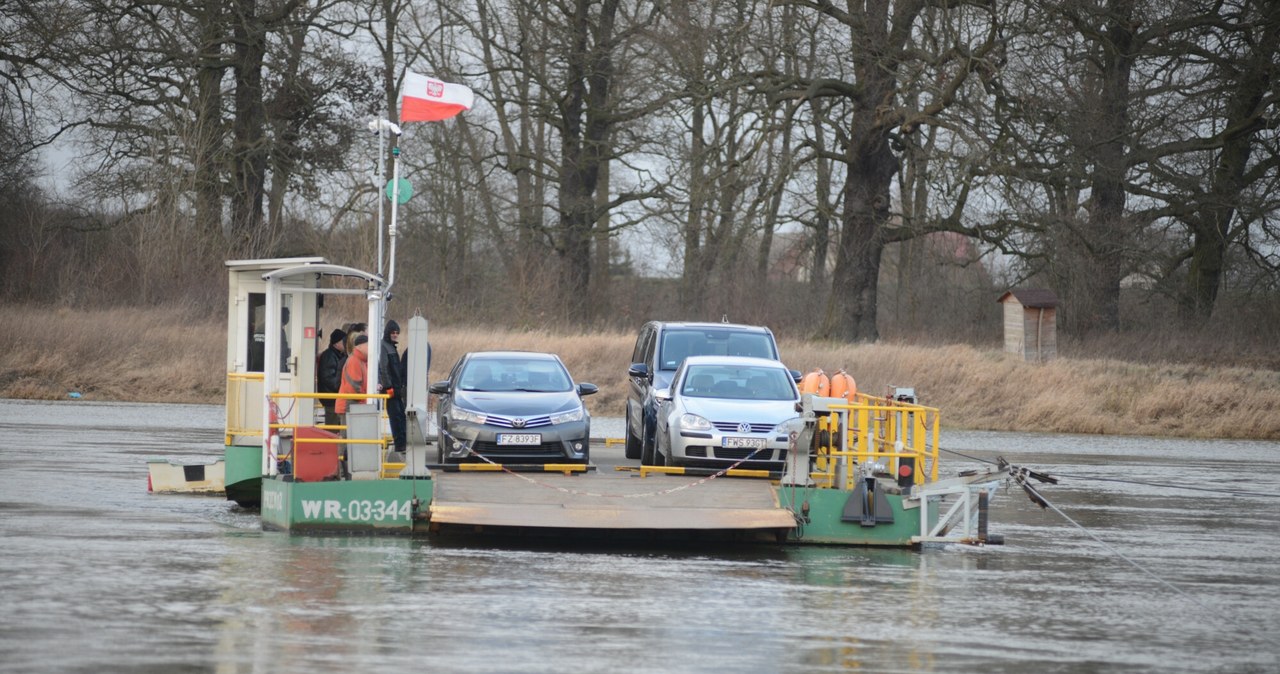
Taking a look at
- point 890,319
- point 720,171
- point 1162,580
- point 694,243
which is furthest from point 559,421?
point 890,319

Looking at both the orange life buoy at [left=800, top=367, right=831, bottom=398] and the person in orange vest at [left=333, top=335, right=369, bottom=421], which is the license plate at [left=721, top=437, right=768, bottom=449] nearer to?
the person in orange vest at [left=333, top=335, right=369, bottom=421]

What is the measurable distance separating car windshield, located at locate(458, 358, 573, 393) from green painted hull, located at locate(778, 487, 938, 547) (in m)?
4.57

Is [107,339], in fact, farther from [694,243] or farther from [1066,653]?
[1066,653]

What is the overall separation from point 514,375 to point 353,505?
4361mm

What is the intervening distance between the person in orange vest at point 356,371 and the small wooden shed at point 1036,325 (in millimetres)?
25822

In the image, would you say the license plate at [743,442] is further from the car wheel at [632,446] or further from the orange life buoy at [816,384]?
the orange life buoy at [816,384]

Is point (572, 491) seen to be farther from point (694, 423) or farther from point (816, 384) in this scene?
point (816, 384)

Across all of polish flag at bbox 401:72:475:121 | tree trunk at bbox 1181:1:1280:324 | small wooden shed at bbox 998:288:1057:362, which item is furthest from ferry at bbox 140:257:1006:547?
tree trunk at bbox 1181:1:1280:324

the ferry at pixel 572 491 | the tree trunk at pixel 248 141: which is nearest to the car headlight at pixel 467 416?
the ferry at pixel 572 491

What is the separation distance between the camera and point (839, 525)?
16.8 m

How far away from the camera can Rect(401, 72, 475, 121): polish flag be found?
800 inches

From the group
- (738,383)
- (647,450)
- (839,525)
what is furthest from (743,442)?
(647,450)

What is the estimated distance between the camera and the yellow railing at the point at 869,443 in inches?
688

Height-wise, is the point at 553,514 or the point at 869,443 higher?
the point at 869,443
